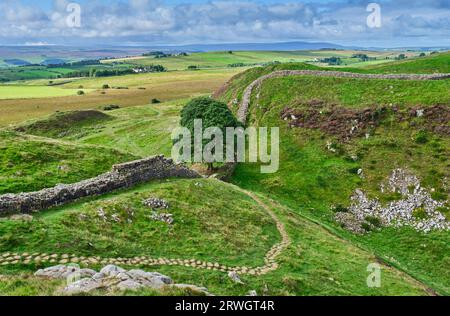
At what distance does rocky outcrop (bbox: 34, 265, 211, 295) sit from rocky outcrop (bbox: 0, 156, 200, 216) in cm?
Result: 968

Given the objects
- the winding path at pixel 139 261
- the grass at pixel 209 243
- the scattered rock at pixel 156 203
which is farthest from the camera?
the scattered rock at pixel 156 203

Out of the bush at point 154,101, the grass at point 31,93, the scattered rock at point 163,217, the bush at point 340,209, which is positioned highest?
the grass at point 31,93

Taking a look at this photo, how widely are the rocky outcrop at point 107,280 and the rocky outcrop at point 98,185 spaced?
31.8 feet

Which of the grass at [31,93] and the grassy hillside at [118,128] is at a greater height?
the grass at [31,93]

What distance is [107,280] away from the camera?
17.5m

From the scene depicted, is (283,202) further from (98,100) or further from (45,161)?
(98,100)

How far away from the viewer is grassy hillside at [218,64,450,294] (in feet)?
144

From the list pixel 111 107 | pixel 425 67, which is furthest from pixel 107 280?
pixel 111 107

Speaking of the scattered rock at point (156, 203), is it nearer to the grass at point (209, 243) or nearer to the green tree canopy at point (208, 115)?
the grass at point (209, 243)

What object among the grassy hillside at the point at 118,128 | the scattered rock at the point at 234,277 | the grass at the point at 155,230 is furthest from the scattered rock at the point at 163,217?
the grassy hillside at the point at 118,128

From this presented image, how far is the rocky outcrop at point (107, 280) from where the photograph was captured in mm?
16656

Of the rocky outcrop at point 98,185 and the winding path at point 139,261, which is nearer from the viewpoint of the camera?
the winding path at point 139,261
